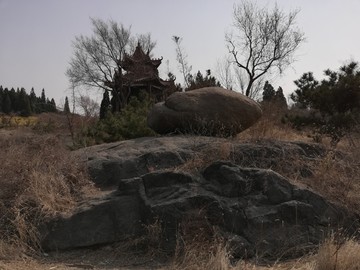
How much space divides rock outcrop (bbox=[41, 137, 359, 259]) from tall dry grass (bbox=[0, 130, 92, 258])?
0.24 meters

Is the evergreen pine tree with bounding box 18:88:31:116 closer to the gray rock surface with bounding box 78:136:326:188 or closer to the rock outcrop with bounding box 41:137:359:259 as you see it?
the gray rock surface with bounding box 78:136:326:188

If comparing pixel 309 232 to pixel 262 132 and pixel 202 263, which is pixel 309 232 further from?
pixel 262 132

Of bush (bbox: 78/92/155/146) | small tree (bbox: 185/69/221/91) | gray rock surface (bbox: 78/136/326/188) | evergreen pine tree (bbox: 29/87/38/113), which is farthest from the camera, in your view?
evergreen pine tree (bbox: 29/87/38/113)

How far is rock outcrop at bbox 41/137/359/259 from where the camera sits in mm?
5695

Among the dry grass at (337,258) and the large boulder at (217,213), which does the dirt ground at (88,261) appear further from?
the dry grass at (337,258)

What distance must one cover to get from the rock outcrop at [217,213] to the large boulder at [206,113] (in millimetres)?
2586

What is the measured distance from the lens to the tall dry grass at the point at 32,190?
→ 5898 mm

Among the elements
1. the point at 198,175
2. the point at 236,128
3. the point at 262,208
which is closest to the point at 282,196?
the point at 262,208

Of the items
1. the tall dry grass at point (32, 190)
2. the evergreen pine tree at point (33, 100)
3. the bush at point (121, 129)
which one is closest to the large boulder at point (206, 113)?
the bush at point (121, 129)

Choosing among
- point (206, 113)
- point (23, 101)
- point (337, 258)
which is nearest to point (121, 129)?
point (206, 113)

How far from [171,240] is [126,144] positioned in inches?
154

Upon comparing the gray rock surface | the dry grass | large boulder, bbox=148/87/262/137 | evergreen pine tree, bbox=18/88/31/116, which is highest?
evergreen pine tree, bbox=18/88/31/116

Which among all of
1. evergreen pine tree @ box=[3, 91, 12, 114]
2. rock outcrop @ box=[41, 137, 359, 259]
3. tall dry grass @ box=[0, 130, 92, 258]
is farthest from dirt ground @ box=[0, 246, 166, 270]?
evergreen pine tree @ box=[3, 91, 12, 114]

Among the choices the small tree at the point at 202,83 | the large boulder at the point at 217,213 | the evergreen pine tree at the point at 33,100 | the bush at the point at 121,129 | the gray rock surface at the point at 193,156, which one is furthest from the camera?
the evergreen pine tree at the point at 33,100
